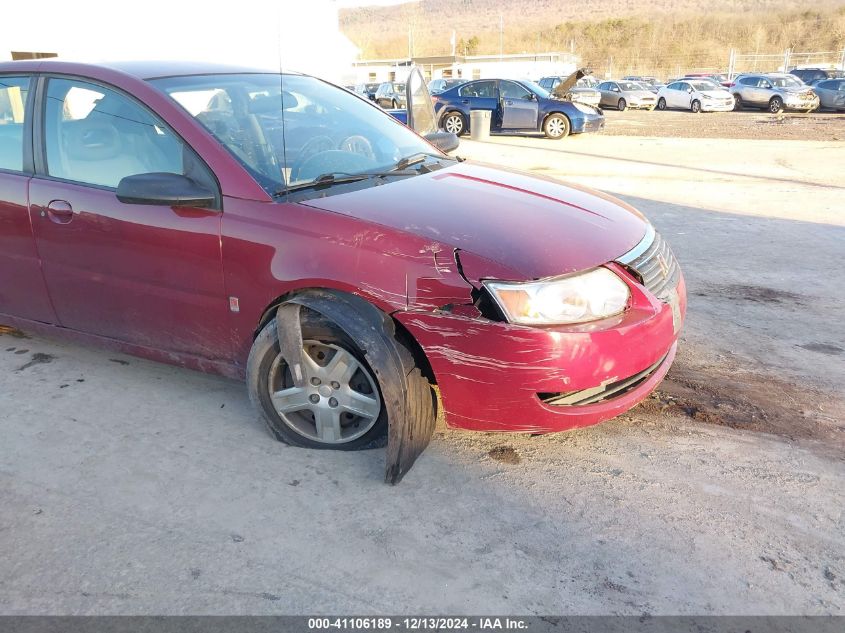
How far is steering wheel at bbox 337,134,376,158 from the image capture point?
141 inches

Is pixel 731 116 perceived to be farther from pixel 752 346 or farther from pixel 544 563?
pixel 544 563

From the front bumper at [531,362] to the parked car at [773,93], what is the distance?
90.0 feet

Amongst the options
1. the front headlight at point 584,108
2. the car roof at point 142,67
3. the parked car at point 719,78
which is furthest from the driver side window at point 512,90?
the parked car at point 719,78

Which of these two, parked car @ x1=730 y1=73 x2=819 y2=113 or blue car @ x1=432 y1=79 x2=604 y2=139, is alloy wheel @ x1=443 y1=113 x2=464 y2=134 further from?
parked car @ x1=730 y1=73 x2=819 y2=113

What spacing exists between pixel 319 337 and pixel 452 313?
0.60 meters

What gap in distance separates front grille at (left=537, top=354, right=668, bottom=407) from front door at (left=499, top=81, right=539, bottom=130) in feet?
52.7

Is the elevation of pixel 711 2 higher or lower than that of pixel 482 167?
higher

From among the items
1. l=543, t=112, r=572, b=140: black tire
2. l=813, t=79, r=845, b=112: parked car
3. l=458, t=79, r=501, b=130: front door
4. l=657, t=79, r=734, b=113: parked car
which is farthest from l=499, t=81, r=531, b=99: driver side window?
l=813, t=79, r=845, b=112: parked car

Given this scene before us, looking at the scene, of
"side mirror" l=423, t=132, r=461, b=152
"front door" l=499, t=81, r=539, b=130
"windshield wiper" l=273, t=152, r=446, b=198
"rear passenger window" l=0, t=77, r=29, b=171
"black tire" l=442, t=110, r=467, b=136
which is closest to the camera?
"windshield wiper" l=273, t=152, r=446, b=198

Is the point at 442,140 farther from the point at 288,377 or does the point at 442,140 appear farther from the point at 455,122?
the point at 455,122

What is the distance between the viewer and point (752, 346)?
428 centimetres

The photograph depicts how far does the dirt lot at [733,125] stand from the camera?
60.5 ft

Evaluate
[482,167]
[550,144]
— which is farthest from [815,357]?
[550,144]

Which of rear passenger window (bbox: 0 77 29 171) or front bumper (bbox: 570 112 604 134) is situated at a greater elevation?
rear passenger window (bbox: 0 77 29 171)
